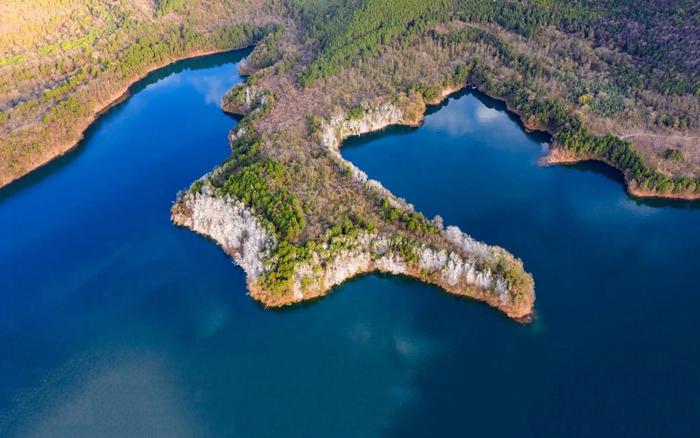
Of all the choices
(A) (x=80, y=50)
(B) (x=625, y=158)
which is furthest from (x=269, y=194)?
(A) (x=80, y=50)

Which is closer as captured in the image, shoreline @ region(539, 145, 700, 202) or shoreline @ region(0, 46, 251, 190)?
shoreline @ region(539, 145, 700, 202)

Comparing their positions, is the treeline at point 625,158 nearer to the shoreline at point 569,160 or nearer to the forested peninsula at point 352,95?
the forested peninsula at point 352,95

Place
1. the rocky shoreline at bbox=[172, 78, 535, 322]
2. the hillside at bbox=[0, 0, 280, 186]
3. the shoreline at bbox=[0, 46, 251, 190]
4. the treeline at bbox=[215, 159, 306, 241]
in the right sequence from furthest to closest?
the hillside at bbox=[0, 0, 280, 186] < the shoreline at bbox=[0, 46, 251, 190] < the treeline at bbox=[215, 159, 306, 241] < the rocky shoreline at bbox=[172, 78, 535, 322]

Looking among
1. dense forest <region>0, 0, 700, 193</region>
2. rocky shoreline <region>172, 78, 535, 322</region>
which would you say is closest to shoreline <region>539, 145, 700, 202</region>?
dense forest <region>0, 0, 700, 193</region>

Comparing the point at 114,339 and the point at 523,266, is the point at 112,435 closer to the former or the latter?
the point at 114,339

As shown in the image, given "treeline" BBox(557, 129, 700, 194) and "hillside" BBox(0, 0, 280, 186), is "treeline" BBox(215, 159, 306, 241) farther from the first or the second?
"treeline" BBox(557, 129, 700, 194)

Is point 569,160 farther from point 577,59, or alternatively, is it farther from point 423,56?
point 423,56
